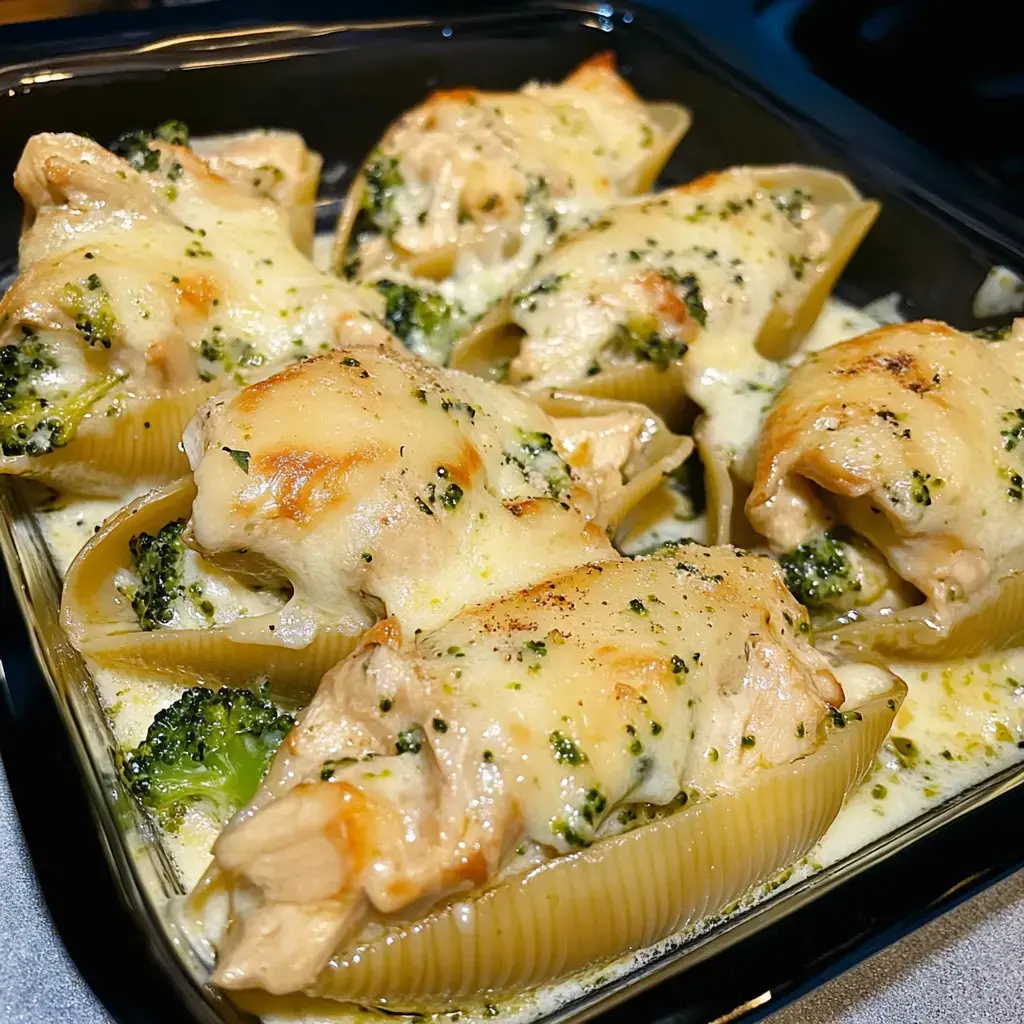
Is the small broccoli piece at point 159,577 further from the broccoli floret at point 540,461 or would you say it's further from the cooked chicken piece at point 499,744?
the broccoli floret at point 540,461

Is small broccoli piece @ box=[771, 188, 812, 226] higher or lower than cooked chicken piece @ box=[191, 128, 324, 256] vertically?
higher

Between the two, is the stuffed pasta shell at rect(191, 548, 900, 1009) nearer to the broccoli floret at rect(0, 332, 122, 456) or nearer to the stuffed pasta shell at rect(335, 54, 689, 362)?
the broccoli floret at rect(0, 332, 122, 456)

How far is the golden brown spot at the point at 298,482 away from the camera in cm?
170

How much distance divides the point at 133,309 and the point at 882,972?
5.94ft

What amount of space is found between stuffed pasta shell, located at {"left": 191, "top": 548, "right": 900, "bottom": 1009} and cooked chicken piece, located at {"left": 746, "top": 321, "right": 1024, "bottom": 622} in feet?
1.46

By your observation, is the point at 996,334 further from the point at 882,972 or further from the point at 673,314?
the point at 882,972

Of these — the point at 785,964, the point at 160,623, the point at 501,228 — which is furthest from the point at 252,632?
the point at 501,228

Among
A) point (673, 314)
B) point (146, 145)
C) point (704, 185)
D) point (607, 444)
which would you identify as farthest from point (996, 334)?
point (146, 145)

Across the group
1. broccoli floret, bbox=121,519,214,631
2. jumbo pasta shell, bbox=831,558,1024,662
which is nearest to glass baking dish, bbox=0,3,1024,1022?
broccoli floret, bbox=121,519,214,631

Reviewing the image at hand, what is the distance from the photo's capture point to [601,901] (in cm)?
147

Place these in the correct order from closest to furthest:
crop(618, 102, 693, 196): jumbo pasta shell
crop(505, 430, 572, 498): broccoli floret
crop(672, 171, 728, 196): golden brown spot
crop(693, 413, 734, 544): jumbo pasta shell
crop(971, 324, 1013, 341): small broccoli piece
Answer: crop(505, 430, 572, 498): broccoli floret → crop(693, 413, 734, 544): jumbo pasta shell → crop(971, 324, 1013, 341): small broccoli piece → crop(672, 171, 728, 196): golden brown spot → crop(618, 102, 693, 196): jumbo pasta shell

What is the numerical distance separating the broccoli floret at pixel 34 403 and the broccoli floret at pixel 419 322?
2.42ft

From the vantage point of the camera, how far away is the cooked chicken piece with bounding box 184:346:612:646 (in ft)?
5.60

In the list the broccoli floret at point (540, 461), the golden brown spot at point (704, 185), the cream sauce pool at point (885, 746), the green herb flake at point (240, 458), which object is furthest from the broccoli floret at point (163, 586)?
the golden brown spot at point (704, 185)
